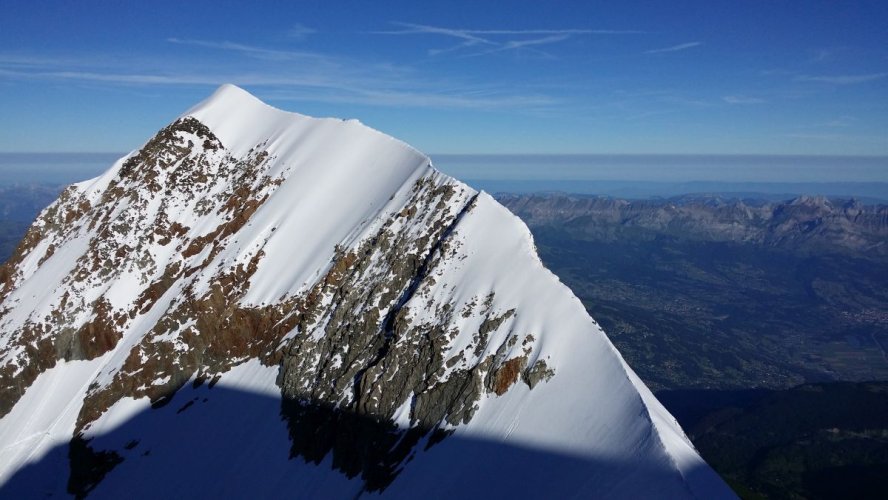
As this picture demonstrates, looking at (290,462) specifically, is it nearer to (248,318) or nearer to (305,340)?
(305,340)

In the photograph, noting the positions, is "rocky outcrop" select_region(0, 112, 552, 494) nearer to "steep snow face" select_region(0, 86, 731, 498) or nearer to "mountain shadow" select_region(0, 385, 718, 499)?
"steep snow face" select_region(0, 86, 731, 498)

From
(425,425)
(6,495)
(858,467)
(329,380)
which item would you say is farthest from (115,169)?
(858,467)

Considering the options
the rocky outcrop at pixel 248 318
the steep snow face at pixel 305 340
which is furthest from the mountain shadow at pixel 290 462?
the rocky outcrop at pixel 248 318

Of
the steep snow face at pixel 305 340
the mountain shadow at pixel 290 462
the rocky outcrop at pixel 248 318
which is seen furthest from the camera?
the rocky outcrop at pixel 248 318

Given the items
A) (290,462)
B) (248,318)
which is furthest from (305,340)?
(290,462)

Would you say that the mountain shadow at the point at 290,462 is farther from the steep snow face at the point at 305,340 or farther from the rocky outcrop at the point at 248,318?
the rocky outcrop at the point at 248,318

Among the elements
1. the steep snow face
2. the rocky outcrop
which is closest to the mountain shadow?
the steep snow face

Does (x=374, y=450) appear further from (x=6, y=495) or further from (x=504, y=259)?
(x=6, y=495)

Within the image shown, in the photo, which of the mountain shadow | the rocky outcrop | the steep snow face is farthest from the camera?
the rocky outcrop
